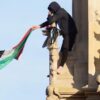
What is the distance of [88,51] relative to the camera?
3700 cm

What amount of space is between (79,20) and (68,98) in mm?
2536

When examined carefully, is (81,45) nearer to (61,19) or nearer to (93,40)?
(93,40)

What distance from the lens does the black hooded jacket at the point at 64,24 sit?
37.1 metres

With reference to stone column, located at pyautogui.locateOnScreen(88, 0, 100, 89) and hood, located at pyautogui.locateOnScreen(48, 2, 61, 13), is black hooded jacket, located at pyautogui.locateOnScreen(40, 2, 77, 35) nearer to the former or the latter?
hood, located at pyautogui.locateOnScreen(48, 2, 61, 13)

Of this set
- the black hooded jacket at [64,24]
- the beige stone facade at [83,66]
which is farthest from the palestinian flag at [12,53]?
the beige stone facade at [83,66]

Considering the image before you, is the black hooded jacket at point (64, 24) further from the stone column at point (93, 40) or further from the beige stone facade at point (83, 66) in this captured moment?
the stone column at point (93, 40)

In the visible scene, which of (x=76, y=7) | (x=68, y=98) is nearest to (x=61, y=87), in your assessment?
(x=68, y=98)

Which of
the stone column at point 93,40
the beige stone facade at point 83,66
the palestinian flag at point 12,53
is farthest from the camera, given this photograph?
the palestinian flag at point 12,53

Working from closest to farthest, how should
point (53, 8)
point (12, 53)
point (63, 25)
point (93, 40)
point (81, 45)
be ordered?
point (93, 40) → point (53, 8) → point (63, 25) → point (81, 45) → point (12, 53)

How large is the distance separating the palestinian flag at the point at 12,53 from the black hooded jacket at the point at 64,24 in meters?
1.15

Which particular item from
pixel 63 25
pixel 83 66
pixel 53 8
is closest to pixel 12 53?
pixel 63 25

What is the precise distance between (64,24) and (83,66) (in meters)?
1.30

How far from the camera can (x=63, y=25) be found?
3725cm

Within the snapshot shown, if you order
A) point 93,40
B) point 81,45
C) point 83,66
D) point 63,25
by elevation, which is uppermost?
point 63,25
